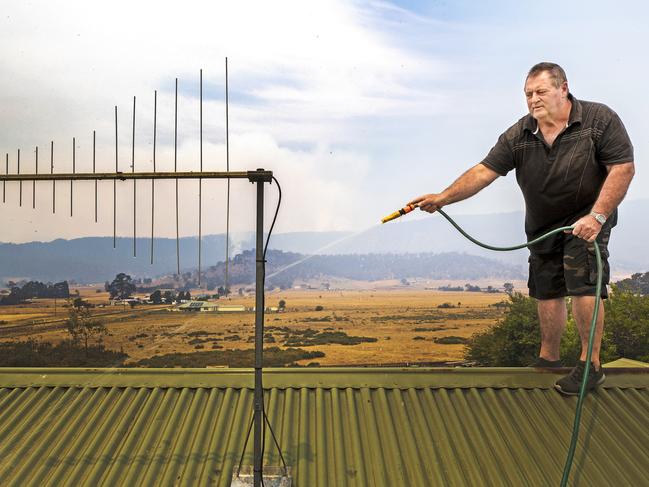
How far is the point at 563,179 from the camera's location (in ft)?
15.8

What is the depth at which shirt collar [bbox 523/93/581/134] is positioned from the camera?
473 centimetres

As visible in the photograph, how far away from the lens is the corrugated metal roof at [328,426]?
14.6ft

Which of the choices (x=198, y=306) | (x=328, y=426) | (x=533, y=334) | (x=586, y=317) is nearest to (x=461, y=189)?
(x=586, y=317)

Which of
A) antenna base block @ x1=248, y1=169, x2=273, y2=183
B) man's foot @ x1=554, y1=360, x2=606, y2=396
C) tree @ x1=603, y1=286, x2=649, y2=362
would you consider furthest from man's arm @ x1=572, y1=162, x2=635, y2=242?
tree @ x1=603, y1=286, x2=649, y2=362

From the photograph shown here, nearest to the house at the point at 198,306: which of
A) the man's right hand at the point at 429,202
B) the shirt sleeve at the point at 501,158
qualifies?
the man's right hand at the point at 429,202

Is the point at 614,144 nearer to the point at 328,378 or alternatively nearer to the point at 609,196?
the point at 609,196

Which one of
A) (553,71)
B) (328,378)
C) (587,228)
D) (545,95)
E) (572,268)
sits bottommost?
(328,378)

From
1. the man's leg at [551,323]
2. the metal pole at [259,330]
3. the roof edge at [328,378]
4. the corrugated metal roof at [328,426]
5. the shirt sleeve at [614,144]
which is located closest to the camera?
the metal pole at [259,330]

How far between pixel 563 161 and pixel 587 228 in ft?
2.51

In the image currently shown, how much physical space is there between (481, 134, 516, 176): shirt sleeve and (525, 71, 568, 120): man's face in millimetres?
392

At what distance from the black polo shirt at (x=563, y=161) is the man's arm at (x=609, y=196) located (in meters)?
0.08

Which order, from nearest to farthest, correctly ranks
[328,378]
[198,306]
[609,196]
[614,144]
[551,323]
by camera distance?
[609,196] → [614,144] → [328,378] → [551,323] → [198,306]

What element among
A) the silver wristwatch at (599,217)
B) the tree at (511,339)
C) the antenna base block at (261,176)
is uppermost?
the antenna base block at (261,176)

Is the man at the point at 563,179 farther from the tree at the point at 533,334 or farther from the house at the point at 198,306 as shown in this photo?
the tree at the point at 533,334
